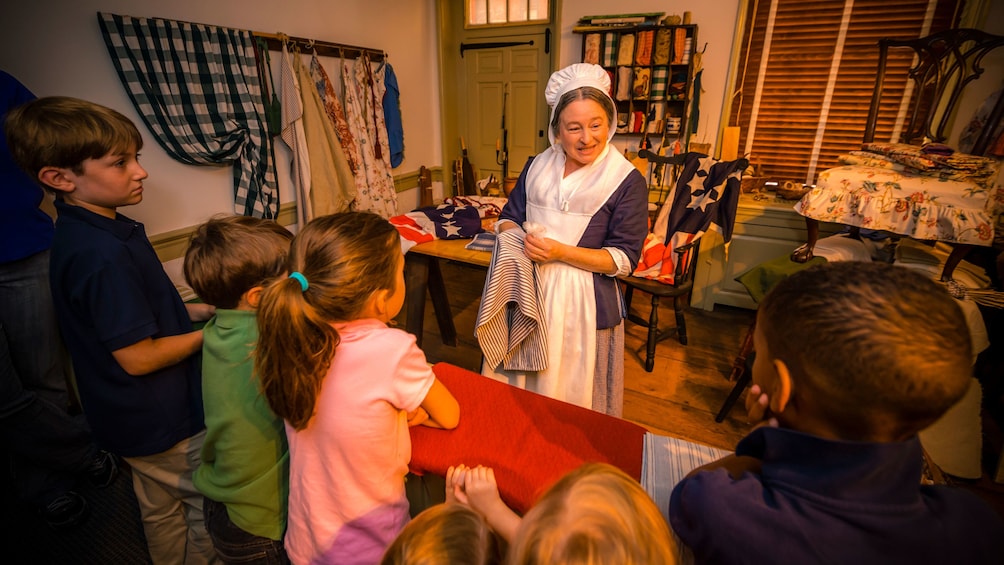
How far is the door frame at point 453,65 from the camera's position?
443 cm

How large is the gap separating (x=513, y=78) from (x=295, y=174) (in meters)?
2.64

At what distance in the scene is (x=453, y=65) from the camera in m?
4.99

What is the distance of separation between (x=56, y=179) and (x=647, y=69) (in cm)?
397

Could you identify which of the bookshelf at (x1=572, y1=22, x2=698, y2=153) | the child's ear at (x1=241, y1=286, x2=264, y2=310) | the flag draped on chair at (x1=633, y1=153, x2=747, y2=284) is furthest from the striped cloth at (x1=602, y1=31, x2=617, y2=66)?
the child's ear at (x1=241, y1=286, x2=264, y2=310)

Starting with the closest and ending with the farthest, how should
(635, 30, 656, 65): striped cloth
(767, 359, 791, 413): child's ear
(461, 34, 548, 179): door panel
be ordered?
(767, 359, 791, 413): child's ear < (635, 30, 656, 65): striped cloth < (461, 34, 548, 179): door panel

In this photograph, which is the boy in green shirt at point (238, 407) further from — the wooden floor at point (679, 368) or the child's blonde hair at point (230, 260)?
the wooden floor at point (679, 368)

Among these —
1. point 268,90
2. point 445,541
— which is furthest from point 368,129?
point 445,541

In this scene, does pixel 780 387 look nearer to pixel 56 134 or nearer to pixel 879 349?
pixel 879 349

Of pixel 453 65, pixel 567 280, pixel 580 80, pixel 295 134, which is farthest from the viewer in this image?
pixel 453 65

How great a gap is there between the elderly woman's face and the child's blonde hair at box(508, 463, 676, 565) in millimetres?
1208

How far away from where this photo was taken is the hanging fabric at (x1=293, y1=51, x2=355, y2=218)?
10.6 ft

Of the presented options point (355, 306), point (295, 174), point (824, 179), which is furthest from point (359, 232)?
point (295, 174)

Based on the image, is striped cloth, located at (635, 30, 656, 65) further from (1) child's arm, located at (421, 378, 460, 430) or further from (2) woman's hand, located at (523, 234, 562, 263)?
(1) child's arm, located at (421, 378, 460, 430)

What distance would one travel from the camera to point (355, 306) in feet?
2.98
